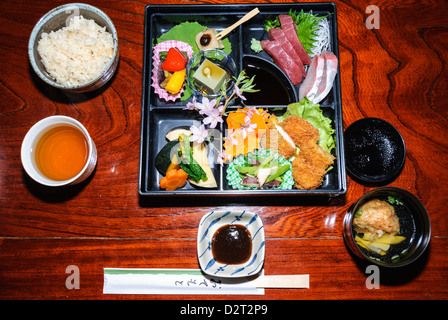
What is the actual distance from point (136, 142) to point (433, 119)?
1893 millimetres

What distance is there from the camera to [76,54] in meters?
2.03

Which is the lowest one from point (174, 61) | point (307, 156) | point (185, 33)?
point (307, 156)

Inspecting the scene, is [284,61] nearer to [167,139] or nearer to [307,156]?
[307,156]

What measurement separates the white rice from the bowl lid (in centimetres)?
155

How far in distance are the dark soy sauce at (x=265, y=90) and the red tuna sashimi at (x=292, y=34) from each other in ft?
0.72


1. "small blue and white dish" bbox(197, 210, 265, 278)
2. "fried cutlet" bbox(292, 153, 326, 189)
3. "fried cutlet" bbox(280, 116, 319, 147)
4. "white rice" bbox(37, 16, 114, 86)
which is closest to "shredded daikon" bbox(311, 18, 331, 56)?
"fried cutlet" bbox(280, 116, 319, 147)

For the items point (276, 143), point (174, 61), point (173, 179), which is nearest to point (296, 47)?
point (276, 143)

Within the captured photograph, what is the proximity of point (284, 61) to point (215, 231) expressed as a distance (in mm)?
1147

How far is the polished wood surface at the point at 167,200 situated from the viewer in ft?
6.66

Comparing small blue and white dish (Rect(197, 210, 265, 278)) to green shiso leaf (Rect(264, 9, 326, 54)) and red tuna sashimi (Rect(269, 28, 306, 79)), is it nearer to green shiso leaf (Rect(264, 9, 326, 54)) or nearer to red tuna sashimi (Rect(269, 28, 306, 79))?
red tuna sashimi (Rect(269, 28, 306, 79))

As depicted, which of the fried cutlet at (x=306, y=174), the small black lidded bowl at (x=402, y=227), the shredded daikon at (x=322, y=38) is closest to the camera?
the small black lidded bowl at (x=402, y=227)

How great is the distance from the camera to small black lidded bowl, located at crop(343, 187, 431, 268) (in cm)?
182

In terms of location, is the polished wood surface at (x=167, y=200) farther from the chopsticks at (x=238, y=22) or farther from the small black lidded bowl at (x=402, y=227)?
the chopsticks at (x=238, y=22)

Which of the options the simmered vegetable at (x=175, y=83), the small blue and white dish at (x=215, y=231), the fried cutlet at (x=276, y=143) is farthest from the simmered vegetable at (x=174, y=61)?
the small blue and white dish at (x=215, y=231)
